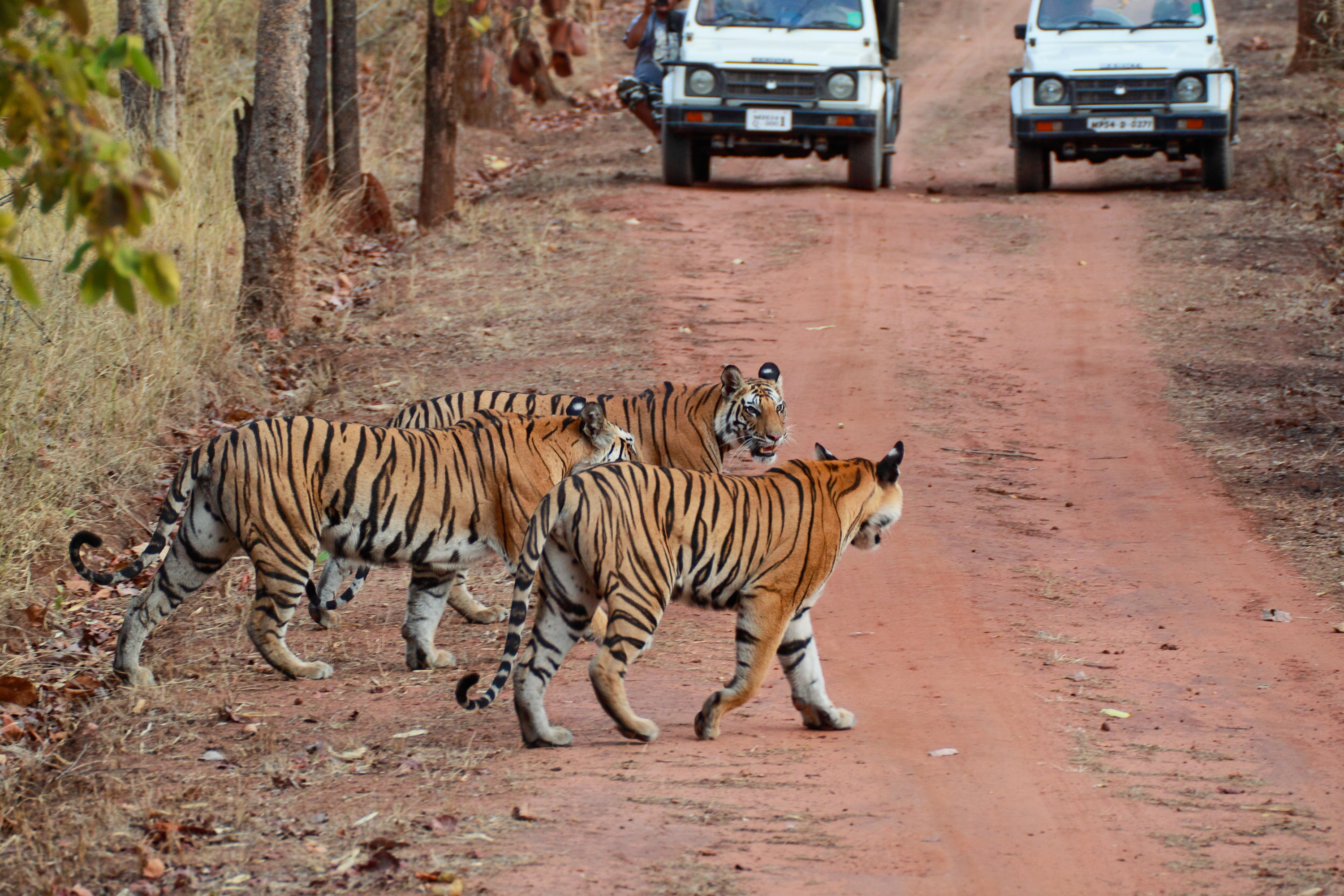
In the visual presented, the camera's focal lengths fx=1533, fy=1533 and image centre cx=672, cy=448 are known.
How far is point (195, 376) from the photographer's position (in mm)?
9828

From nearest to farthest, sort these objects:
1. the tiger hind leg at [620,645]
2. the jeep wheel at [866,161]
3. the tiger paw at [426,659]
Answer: the tiger hind leg at [620,645] → the tiger paw at [426,659] → the jeep wheel at [866,161]

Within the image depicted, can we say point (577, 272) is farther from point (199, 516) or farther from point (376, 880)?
point (376, 880)

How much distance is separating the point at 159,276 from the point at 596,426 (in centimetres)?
362

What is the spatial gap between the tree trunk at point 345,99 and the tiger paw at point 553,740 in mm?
10443

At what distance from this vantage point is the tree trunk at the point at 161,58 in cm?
1260

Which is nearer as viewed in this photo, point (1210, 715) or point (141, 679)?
point (1210, 715)

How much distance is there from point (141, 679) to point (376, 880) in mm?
2320

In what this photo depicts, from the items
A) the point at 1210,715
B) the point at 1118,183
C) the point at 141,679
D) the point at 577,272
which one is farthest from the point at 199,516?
the point at 1118,183

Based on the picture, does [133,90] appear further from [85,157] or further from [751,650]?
[85,157]

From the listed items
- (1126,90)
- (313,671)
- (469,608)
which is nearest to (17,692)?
(313,671)

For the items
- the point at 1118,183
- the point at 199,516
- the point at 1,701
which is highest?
the point at 1118,183

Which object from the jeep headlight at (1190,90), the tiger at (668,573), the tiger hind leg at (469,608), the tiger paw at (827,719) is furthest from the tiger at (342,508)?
the jeep headlight at (1190,90)

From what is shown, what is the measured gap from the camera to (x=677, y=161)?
1675 centimetres

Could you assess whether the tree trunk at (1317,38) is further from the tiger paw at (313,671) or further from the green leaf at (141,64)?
the green leaf at (141,64)
